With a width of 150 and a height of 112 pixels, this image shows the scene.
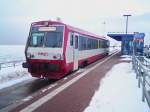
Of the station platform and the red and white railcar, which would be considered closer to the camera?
the station platform

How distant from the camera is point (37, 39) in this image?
1546 centimetres

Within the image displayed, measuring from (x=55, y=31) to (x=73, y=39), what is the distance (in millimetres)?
1740

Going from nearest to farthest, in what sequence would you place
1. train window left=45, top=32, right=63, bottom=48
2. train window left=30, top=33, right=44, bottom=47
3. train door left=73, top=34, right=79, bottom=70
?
train window left=45, top=32, right=63, bottom=48 < train window left=30, top=33, right=44, bottom=47 < train door left=73, top=34, right=79, bottom=70

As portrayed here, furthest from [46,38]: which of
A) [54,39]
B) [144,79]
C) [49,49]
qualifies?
[144,79]

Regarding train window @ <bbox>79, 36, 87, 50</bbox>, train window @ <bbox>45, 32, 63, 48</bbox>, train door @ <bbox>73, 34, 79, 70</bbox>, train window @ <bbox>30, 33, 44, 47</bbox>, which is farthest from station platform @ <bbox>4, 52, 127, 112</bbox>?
train window @ <bbox>79, 36, 87, 50</bbox>

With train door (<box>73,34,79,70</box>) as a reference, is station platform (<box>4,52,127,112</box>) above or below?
below

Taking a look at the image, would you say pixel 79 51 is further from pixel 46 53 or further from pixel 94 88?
pixel 94 88

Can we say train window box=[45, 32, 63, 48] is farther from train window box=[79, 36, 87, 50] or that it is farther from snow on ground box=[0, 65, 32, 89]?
train window box=[79, 36, 87, 50]

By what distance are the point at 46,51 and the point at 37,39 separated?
40.8 inches

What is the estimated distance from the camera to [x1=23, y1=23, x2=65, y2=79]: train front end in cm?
1464

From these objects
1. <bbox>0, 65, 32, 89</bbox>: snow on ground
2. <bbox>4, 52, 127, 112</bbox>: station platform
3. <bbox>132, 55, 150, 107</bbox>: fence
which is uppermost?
<bbox>132, 55, 150, 107</bbox>: fence

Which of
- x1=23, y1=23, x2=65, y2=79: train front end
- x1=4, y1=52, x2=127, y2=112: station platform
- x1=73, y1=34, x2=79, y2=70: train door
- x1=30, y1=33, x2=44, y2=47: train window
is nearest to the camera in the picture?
x1=4, y1=52, x2=127, y2=112: station platform

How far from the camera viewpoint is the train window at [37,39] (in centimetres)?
1531

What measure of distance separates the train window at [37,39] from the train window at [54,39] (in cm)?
34
